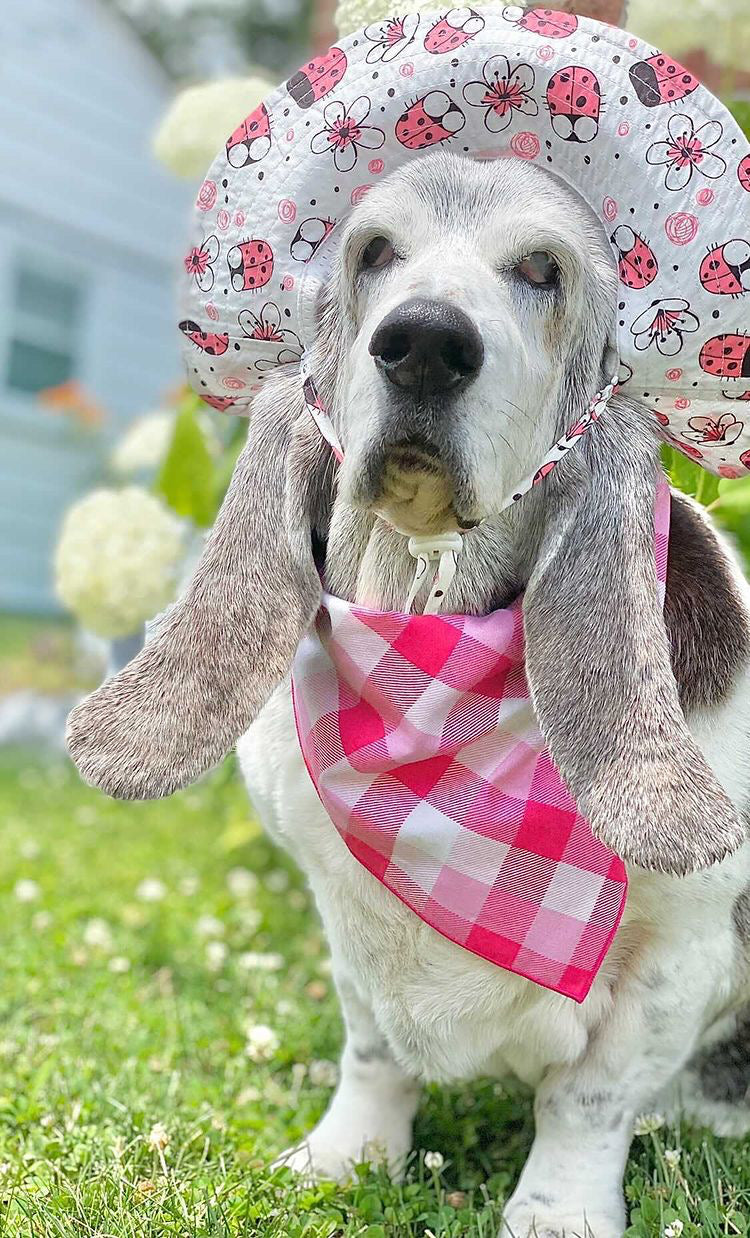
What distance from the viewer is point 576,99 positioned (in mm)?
1717

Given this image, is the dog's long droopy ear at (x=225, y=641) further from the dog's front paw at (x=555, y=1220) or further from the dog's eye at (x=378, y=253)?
the dog's front paw at (x=555, y=1220)

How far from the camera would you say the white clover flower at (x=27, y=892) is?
3863 millimetres

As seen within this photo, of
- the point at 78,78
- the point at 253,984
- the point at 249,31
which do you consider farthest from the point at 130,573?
the point at 249,31

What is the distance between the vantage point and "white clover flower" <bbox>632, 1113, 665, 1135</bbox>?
6.98 ft

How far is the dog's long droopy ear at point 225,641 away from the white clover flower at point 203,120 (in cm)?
143

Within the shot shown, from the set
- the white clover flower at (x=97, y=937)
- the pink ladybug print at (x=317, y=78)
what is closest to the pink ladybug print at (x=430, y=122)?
the pink ladybug print at (x=317, y=78)

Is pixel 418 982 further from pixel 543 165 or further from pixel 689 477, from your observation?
pixel 543 165

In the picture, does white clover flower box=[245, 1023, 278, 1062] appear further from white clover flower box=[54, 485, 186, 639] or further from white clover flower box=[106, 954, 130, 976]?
white clover flower box=[54, 485, 186, 639]

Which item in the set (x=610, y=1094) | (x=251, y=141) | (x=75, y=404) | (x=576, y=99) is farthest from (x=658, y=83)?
(x=75, y=404)

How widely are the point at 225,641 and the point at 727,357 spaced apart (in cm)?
83

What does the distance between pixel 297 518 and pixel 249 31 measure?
2415 cm

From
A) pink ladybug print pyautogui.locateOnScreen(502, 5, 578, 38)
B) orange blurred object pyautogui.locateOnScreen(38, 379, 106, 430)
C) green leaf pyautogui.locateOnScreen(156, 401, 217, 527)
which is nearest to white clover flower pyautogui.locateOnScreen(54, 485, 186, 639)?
green leaf pyautogui.locateOnScreen(156, 401, 217, 527)

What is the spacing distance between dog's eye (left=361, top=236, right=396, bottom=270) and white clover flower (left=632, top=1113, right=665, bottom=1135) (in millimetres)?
1471

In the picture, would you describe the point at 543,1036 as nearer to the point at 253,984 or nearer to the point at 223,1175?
the point at 223,1175
